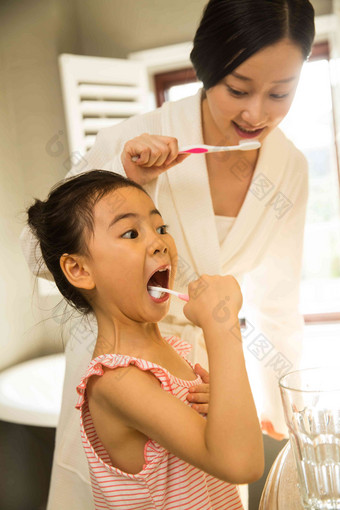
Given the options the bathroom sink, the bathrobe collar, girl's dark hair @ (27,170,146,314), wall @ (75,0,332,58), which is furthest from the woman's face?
wall @ (75,0,332,58)

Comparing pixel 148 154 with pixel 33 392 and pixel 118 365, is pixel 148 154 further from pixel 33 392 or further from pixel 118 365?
pixel 33 392

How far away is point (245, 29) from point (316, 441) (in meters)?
0.72

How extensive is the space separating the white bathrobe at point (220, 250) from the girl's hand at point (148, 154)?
1.2 inches

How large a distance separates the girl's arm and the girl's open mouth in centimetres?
8

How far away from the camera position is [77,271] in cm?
85

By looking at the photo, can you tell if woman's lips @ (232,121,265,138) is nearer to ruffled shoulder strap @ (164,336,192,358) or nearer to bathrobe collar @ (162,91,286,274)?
bathrobe collar @ (162,91,286,274)

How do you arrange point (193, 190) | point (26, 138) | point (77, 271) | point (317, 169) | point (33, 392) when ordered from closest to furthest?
1. point (77, 271)
2. point (193, 190)
3. point (33, 392)
4. point (26, 138)
5. point (317, 169)

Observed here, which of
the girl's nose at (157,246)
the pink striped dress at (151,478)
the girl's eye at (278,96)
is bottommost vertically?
the pink striped dress at (151,478)

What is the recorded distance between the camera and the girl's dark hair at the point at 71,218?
0.85 m

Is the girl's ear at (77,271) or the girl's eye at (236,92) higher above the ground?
the girl's eye at (236,92)

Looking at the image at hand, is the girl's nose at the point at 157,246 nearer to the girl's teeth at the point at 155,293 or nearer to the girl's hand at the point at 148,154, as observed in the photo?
the girl's teeth at the point at 155,293

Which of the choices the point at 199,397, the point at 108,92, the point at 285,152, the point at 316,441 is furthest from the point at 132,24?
the point at 316,441

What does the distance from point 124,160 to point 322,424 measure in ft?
1.93

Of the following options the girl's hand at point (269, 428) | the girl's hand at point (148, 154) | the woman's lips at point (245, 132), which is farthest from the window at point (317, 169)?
the girl's hand at point (148, 154)
